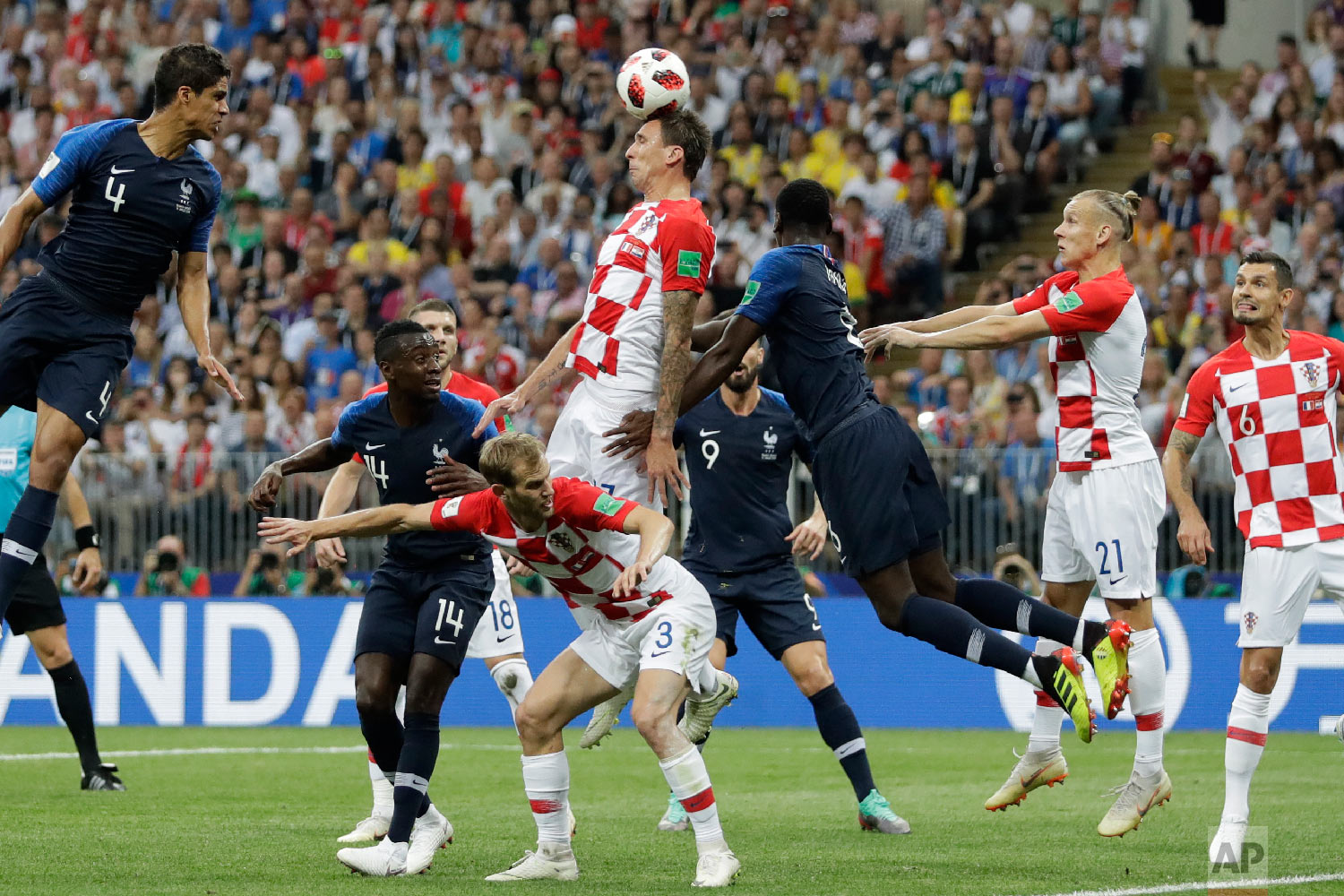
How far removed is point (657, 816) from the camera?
32.2ft

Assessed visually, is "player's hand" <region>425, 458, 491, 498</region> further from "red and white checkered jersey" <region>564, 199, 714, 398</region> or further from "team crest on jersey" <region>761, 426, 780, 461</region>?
"team crest on jersey" <region>761, 426, 780, 461</region>

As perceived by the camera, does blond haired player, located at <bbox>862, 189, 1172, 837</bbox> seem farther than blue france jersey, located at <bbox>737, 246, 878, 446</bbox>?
Yes

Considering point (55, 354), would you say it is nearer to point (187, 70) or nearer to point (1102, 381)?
point (187, 70)

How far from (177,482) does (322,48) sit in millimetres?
9577

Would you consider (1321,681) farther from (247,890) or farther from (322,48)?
(322,48)

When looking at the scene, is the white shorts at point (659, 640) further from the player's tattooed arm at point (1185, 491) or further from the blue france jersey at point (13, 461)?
the blue france jersey at point (13, 461)

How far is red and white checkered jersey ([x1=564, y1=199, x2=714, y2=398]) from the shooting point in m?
7.79

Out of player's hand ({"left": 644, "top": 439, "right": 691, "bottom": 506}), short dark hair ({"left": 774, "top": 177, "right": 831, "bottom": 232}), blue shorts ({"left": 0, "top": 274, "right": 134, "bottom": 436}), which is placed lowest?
player's hand ({"left": 644, "top": 439, "right": 691, "bottom": 506})

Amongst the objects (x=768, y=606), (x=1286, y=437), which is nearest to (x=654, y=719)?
(x=768, y=606)

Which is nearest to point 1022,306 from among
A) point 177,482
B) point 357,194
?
point 177,482

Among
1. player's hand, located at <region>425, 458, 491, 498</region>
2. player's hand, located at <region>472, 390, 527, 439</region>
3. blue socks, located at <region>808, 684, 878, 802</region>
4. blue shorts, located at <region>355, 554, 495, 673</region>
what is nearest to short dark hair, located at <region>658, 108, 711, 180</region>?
player's hand, located at <region>472, 390, 527, 439</region>

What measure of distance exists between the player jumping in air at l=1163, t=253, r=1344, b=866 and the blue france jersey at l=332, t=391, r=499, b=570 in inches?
132

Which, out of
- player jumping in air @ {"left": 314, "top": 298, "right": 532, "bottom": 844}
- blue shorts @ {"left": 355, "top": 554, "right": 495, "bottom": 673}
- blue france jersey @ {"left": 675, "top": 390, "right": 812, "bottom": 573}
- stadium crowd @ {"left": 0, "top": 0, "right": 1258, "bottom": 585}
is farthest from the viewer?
stadium crowd @ {"left": 0, "top": 0, "right": 1258, "bottom": 585}

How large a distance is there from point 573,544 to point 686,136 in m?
1.98
